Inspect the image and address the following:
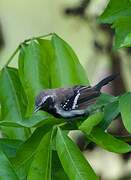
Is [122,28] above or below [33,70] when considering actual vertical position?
above

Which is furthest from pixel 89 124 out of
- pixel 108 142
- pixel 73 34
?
pixel 73 34

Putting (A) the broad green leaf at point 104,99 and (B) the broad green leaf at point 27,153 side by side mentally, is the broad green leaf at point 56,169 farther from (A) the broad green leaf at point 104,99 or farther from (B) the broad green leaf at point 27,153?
(A) the broad green leaf at point 104,99

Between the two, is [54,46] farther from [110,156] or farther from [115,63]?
[110,156]

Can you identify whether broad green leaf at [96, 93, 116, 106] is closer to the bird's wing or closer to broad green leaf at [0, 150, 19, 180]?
the bird's wing

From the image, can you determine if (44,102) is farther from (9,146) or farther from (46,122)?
(46,122)

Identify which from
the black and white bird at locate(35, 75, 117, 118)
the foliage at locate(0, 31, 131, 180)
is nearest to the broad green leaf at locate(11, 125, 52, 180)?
the foliage at locate(0, 31, 131, 180)

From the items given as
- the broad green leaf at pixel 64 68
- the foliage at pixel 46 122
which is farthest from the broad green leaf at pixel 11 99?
the broad green leaf at pixel 64 68
